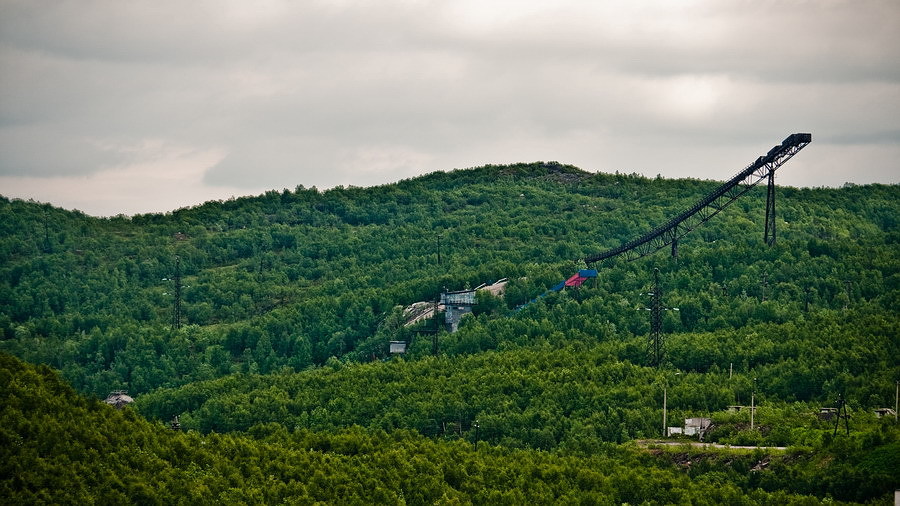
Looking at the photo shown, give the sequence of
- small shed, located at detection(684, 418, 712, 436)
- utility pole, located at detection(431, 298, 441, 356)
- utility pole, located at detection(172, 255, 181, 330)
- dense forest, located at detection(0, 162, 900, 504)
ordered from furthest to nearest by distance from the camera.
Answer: utility pole, located at detection(172, 255, 181, 330) → utility pole, located at detection(431, 298, 441, 356) → small shed, located at detection(684, 418, 712, 436) → dense forest, located at detection(0, 162, 900, 504)

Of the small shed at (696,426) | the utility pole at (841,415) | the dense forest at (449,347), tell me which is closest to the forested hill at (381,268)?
the dense forest at (449,347)

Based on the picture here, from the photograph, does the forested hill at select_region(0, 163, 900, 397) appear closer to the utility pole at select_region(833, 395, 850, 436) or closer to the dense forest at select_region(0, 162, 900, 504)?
the dense forest at select_region(0, 162, 900, 504)

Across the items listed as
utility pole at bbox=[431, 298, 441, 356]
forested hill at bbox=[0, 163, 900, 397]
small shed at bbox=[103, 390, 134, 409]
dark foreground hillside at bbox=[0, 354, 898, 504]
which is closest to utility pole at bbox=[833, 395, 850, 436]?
dark foreground hillside at bbox=[0, 354, 898, 504]

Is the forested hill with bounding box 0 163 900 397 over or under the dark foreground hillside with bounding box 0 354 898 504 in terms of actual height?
over

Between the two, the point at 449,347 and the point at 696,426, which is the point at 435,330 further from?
the point at 696,426

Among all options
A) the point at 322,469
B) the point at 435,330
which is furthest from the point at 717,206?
the point at 322,469

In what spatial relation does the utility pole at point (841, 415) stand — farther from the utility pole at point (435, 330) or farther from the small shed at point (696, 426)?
the utility pole at point (435, 330)

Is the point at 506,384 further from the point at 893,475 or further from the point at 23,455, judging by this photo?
the point at 23,455
